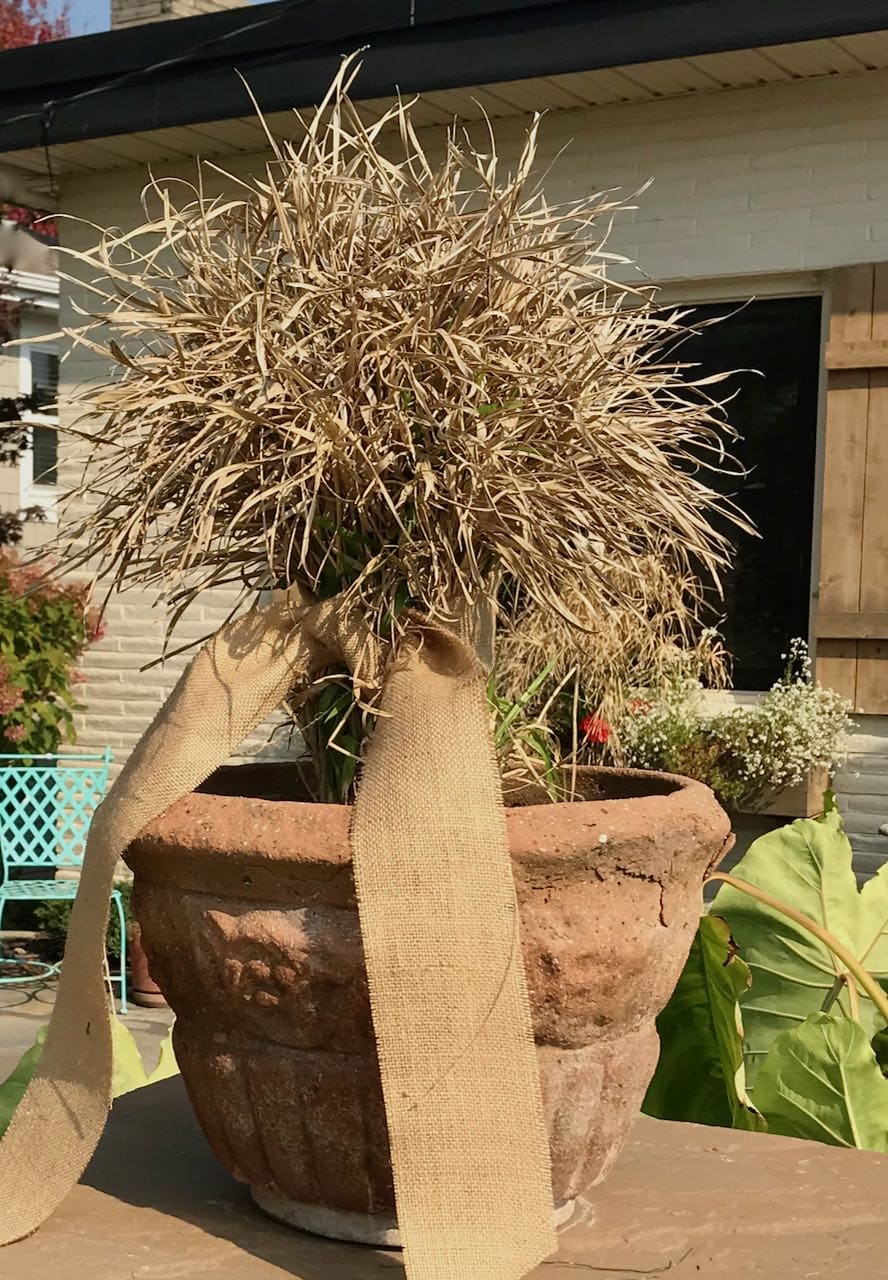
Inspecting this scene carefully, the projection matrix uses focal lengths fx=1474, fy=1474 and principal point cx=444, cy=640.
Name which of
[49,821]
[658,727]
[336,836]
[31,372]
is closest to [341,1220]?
[336,836]

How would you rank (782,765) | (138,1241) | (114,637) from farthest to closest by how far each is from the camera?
1. (114,637)
2. (782,765)
3. (138,1241)

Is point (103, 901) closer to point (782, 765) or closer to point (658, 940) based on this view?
point (658, 940)

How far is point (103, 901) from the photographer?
130cm

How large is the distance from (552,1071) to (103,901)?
1.38ft

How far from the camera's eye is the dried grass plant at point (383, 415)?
4.37 ft

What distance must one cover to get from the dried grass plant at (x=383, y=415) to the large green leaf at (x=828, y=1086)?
1.77 ft

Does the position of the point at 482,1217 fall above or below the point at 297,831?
below

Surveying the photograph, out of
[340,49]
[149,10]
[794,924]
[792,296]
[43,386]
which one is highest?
[149,10]

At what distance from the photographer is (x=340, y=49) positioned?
5414mm

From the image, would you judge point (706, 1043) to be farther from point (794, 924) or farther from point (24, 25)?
point (24, 25)

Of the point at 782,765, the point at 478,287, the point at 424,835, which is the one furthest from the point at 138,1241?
the point at 782,765

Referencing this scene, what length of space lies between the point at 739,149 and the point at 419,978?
487 cm

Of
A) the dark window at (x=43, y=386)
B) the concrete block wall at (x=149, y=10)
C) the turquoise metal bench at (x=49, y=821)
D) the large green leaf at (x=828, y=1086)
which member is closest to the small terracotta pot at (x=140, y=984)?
the turquoise metal bench at (x=49, y=821)

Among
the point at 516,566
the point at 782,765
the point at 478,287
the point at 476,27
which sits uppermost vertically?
the point at 476,27
